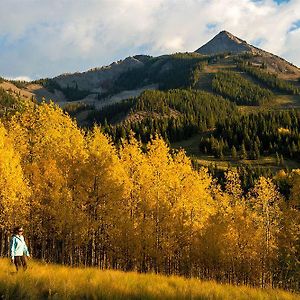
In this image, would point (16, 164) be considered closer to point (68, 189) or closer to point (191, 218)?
point (68, 189)

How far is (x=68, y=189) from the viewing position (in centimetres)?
2811

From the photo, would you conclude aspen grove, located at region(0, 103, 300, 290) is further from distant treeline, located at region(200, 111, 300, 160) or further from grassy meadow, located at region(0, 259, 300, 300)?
distant treeline, located at region(200, 111, 300, 160)

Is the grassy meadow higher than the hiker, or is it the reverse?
the hiker

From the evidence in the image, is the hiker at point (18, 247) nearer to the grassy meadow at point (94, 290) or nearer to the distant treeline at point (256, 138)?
the grassy meadow at point (94, 290)

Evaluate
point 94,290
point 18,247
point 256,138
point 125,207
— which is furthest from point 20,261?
point 256,138

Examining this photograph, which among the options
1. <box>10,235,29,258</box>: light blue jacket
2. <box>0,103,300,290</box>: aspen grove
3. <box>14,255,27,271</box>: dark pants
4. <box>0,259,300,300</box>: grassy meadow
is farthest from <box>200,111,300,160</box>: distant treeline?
<box>0,259,300,300</box>: grassy meadow

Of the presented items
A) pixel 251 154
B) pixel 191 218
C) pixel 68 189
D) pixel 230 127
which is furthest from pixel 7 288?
pixel 230 127

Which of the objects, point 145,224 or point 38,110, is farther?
point 38,110

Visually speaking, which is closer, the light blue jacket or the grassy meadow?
the grassy meadow

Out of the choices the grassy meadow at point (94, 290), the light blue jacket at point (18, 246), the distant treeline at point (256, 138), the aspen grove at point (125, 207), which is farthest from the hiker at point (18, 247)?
the distant treeline at point (256, 138)

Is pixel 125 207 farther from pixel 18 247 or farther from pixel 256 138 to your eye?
pixel 256 138

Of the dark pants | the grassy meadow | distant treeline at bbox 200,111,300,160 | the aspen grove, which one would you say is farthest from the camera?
distant treeline at bbox 200,111,300,160

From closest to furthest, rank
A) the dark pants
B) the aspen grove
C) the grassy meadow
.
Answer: the grassy meadow < the dark pants < the aspen grove

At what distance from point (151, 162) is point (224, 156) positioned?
139m
